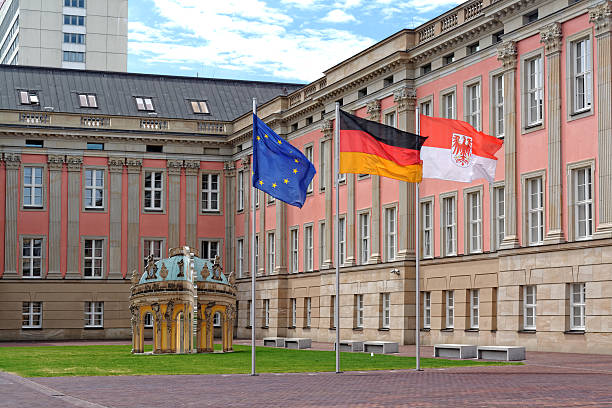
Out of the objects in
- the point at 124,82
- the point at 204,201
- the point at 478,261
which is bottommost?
the point at 478,261

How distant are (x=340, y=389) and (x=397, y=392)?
173 cm

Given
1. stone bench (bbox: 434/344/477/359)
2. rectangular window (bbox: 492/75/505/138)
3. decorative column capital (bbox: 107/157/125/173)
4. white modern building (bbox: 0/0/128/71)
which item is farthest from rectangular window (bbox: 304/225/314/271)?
white modern building (bbox: 0/0/128/71)

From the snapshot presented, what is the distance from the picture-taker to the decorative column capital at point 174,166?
Result: 8306 centimetres

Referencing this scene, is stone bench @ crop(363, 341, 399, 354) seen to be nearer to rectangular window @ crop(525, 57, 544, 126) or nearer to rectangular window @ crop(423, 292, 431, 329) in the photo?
rectangular window @ crop(423, 292, 431, 329)

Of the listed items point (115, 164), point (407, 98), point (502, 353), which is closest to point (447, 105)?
point (407, 98)

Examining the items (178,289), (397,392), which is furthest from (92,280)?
(397,392)

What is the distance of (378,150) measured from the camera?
32.8m

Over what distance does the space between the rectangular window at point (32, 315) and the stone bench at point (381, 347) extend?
39.2m

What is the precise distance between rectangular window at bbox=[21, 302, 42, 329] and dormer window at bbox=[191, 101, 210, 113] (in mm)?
19471

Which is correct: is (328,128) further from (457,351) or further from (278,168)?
(278,168)

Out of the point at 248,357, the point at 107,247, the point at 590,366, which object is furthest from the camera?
the point at 107,247

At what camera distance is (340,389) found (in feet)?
84.4

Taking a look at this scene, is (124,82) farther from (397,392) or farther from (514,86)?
(397,392)

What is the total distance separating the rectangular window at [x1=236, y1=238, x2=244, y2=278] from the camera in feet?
273
